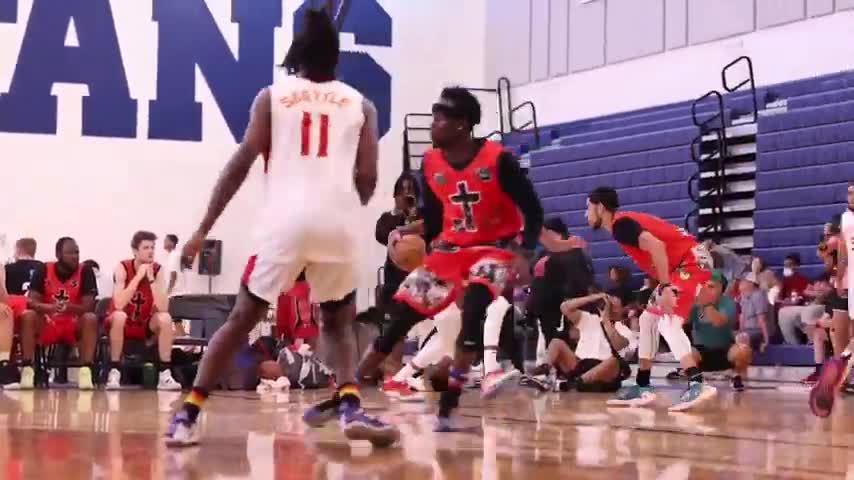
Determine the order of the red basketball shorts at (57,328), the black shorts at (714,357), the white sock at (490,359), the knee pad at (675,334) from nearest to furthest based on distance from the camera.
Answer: the knee pad at (675,334), the white sock at (490,359), the red basketball shorts at (57,328), the black shorts at (714,357)

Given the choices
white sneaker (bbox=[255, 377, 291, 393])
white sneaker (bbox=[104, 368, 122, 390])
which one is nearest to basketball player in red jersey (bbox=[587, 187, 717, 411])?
white sneaker (bbox=[255, 377, 291, 393])

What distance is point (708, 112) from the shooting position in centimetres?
1457

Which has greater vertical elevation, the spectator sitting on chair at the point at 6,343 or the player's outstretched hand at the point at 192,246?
the player's outstretched hand at the point at 192,246

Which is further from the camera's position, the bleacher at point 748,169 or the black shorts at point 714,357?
the bleacher at point 748,169

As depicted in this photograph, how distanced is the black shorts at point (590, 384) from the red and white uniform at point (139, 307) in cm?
341

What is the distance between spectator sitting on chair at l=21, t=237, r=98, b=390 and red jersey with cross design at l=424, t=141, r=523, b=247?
5.54 meters

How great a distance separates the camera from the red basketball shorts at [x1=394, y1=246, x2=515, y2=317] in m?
5.75

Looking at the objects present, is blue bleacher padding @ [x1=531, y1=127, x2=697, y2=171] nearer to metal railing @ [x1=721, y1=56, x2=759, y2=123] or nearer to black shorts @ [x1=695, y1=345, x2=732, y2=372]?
metal railing @ [x1=721, y1=56, x2=759, y2=123]

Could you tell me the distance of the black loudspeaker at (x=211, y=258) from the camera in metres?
16.8

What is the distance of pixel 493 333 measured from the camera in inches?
360

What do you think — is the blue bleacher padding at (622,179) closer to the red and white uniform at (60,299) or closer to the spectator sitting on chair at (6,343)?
the red and white uniform at (60,299)

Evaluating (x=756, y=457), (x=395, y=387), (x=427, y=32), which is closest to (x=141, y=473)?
(x=756, y=457)

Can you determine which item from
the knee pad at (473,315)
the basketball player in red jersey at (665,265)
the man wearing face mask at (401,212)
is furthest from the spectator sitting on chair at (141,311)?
the knee pad at (473,315)

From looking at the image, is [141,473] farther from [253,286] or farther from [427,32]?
[427,32]
